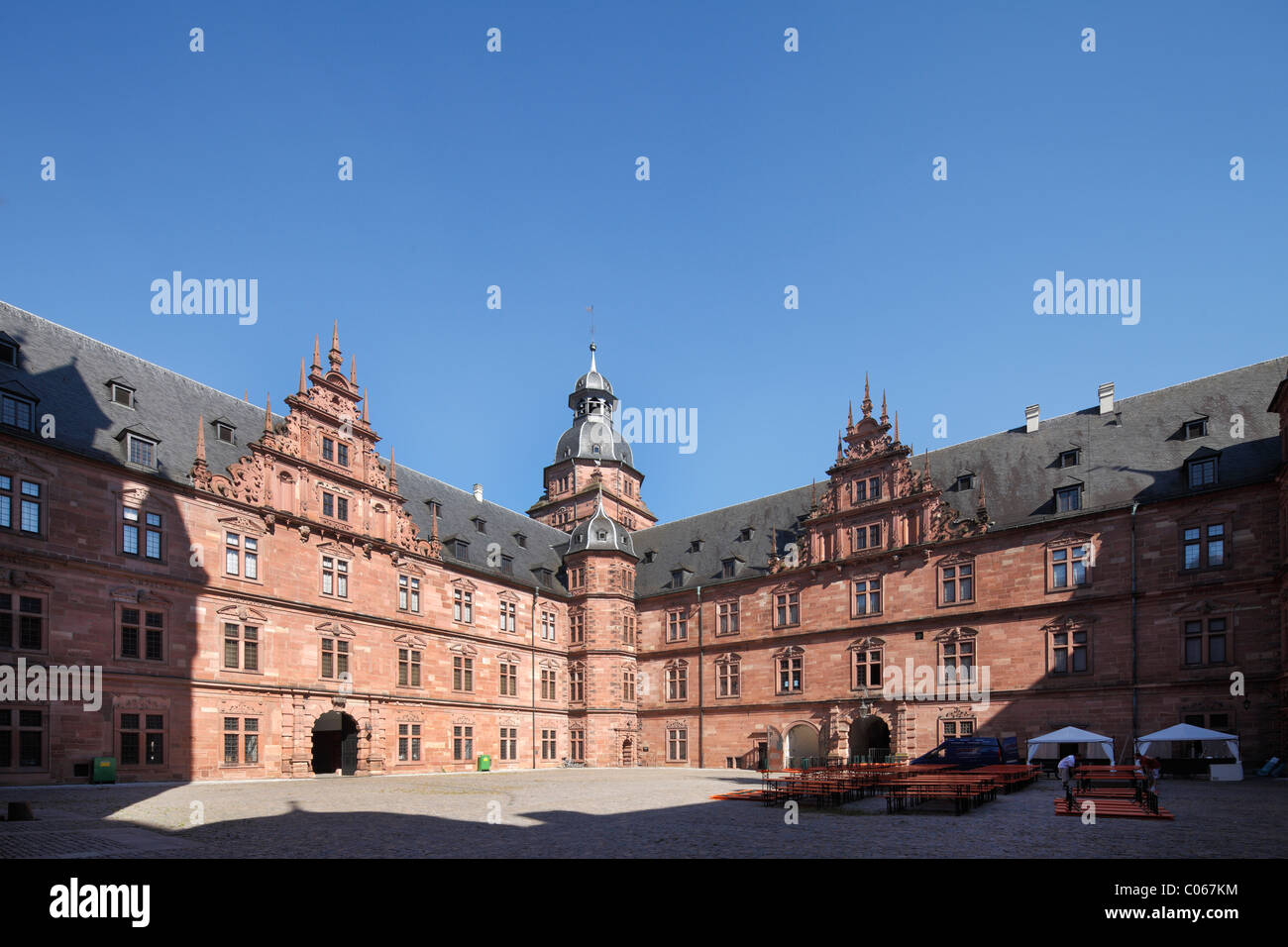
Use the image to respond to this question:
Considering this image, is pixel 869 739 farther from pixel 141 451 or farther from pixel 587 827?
pixel 141 451

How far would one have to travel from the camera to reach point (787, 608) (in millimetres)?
45188

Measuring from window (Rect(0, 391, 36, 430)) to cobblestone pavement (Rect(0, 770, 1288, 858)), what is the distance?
36.6ft

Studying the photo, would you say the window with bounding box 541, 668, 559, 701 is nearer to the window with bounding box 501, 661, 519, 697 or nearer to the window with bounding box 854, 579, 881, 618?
the window with bounding box 501, 661, 519, 697

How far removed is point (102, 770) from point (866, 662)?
31401 mm

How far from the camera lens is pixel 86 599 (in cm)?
2816

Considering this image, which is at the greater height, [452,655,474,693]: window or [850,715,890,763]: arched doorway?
[452,655,474,693]: window

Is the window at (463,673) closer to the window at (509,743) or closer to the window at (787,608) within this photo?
the window at (509,743)

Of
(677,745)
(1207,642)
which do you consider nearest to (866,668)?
(677,745)

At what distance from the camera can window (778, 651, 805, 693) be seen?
44031mm

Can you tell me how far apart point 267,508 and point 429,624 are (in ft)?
34.1

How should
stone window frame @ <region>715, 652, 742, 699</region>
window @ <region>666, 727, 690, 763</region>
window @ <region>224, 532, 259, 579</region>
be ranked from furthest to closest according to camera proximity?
window @ <region>666, 727, 690, 763</region>, stone window frame @ <region>715, 652, 742, 699</region>, window @ <region>224, 532, 259, 579</region>

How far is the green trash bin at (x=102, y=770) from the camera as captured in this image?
2698 centimetres

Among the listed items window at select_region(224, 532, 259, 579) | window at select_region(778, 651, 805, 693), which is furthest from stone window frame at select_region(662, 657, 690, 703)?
window at select_region(224, 532, 259, 579)

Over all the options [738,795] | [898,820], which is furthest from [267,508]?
[898,820]
